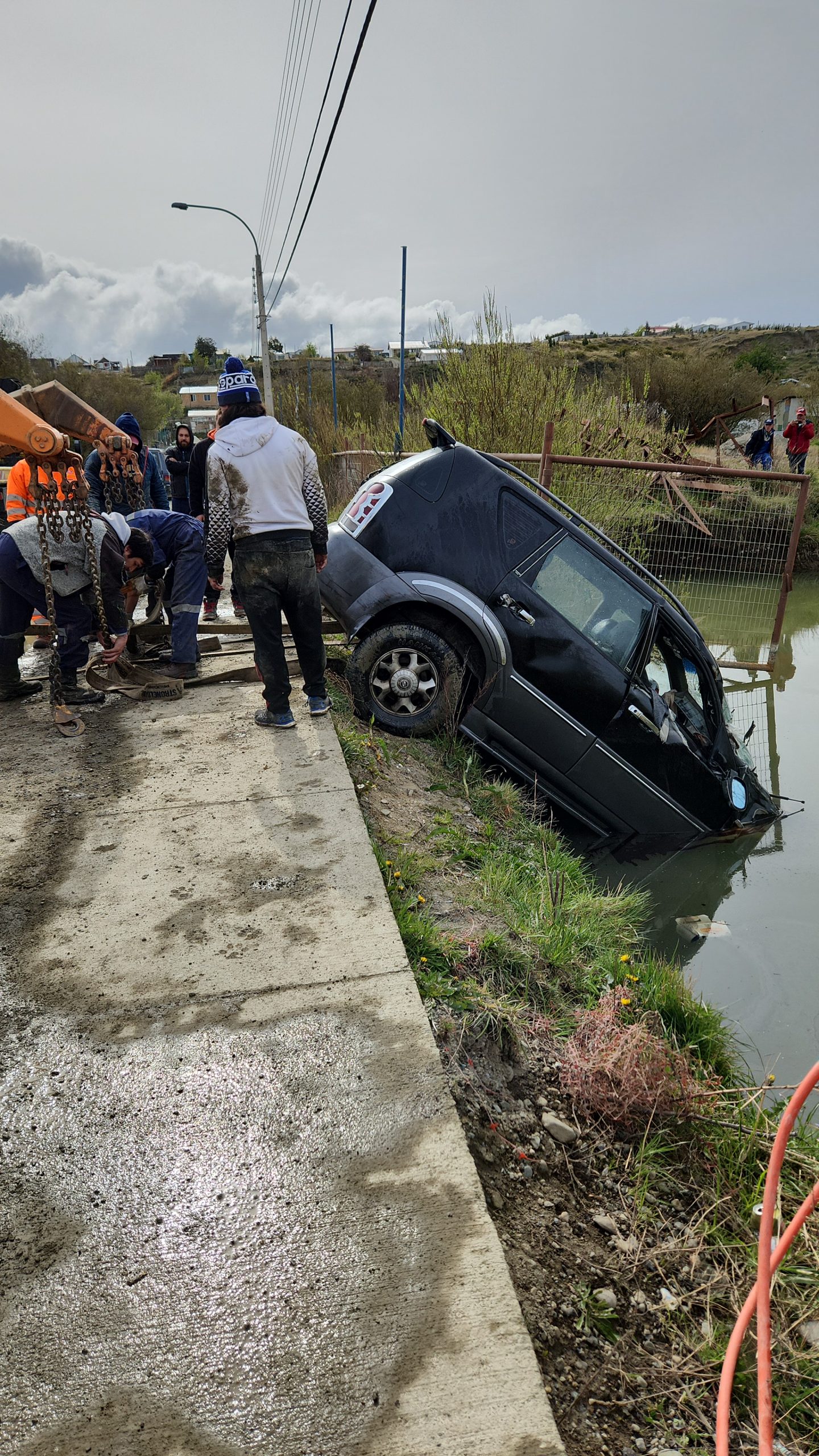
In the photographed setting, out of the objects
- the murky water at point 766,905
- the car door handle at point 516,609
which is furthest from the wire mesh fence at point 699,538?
the car door handle at point 516,609

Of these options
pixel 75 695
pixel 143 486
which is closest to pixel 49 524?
pixel 75 695

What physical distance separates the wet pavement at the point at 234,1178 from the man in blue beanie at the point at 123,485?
4600 mm

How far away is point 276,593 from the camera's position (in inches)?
186

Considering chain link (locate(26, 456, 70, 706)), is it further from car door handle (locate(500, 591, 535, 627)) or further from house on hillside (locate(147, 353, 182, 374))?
house on hillside (locate(147, 353, 182, 374))

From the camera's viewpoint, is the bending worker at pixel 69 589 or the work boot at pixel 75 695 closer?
the bending worker at pixel 69 589

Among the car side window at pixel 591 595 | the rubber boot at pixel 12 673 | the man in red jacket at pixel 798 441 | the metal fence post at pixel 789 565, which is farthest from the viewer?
the man in red jacket at pixel 798 441

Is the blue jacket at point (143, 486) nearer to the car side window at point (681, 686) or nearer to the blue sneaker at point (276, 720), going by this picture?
the blue sneaker at point (276, 720)

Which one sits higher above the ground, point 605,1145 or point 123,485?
point 123,485

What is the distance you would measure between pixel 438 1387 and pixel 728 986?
3.22 metres

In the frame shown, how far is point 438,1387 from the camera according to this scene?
5.26 feet

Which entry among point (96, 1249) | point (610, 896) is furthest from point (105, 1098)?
point (610, 896)

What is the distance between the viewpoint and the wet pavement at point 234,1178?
5.19 ft

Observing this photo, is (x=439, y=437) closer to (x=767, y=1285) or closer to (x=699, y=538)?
(x=767, y=1285)

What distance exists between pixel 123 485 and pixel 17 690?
251 centimetres
